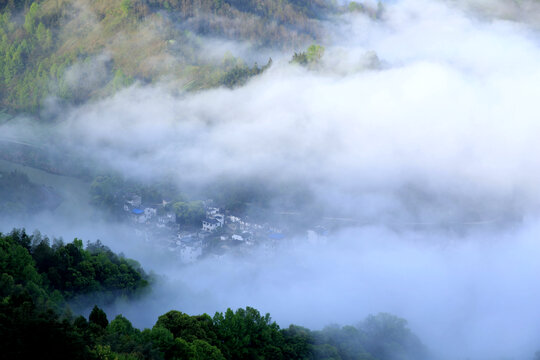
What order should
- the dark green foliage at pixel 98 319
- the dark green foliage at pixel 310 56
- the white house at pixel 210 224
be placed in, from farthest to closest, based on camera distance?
the dark green foliage at pixel 310 56
the white house at pixel 210 224
the dark green foliage at pixel 98 319

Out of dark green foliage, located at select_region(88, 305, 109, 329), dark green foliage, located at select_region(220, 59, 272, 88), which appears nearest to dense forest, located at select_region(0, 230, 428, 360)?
dark green foliage, located at select_region(88, 305, 109, 329)

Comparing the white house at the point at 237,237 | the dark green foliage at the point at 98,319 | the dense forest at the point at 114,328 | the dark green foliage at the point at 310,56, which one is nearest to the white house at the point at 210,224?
the white house at the point at 237,237

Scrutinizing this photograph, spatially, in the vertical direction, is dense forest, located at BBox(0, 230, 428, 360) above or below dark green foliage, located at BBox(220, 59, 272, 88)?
below

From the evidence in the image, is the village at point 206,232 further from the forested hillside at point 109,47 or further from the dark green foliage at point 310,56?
the dark green foliage at point 310,56

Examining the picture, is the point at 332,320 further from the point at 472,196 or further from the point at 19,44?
the point at 19,44

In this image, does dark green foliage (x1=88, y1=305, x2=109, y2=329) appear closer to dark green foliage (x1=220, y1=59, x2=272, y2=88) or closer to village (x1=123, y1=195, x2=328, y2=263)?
village (x1=123, y1=195, x2=328, y2=263)

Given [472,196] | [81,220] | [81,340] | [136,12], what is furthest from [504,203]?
[81,340]
